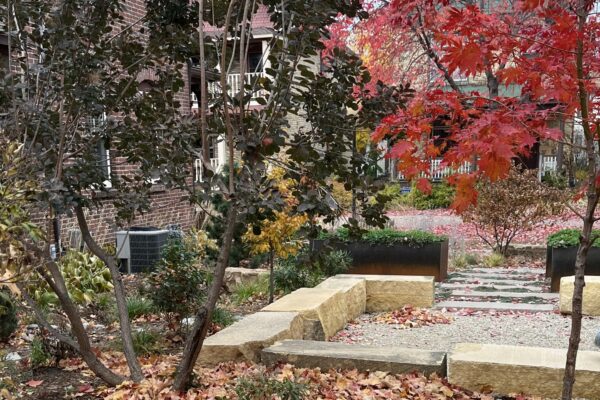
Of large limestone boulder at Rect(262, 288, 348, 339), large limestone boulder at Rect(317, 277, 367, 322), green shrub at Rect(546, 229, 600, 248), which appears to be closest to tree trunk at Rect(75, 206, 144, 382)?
large limestone boulder at Rect(262, 288, 348, 339)

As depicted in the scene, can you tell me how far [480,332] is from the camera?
20.7ft

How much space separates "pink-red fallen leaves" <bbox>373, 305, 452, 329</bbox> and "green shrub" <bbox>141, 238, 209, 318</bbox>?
6.92 ft

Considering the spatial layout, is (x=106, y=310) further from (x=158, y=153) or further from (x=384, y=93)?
(x=384, y=93)

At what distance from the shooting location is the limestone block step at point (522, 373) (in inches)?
154

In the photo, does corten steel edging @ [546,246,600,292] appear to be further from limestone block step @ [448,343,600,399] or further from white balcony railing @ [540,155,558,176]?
white balcony railing @ [540,155,558,176]

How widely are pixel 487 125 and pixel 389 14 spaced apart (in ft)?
37.9

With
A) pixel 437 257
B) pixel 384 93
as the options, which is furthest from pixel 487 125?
pixel 437 257

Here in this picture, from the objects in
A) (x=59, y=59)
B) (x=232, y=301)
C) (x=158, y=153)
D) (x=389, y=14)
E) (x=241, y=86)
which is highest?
(x=389, y=14)

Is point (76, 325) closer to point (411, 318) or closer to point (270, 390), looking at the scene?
point (270, 390)

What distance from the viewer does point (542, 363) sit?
13.2 feet

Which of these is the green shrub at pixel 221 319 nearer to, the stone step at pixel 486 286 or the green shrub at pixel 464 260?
the stone step at pixel 486 286

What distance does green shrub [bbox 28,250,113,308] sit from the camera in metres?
6.68

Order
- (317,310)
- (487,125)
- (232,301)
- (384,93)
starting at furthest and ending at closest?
(232,301)
(317,310)
(384,93)
(487,125)

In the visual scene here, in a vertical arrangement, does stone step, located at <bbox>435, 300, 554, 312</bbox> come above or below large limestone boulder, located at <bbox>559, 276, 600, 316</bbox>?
below
